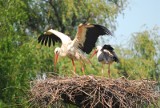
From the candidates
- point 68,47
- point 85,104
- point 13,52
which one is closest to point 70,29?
point 13,52

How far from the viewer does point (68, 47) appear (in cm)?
1130

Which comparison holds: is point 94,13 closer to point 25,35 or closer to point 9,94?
point 25,35

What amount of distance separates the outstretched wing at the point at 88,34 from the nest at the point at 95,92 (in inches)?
61.2

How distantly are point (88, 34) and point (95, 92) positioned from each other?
2452mm

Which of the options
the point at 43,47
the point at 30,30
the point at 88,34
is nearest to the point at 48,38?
the point at 88,34

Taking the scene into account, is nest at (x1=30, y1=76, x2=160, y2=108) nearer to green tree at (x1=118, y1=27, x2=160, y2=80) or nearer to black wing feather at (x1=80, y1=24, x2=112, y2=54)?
black wing feather at (x1=80, y1=24, x2=112, y2=54)

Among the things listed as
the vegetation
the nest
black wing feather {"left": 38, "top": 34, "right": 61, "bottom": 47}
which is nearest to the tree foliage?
the vegetation

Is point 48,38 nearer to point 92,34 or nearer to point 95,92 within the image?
point 92,34

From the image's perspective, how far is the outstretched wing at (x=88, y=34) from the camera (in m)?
10.6

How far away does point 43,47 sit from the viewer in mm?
16031

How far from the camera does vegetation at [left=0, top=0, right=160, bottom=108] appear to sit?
1423 cm

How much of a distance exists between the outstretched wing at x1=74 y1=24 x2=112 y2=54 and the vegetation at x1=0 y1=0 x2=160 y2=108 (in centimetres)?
245

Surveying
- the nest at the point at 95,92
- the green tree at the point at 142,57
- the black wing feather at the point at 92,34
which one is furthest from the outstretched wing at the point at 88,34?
the green tree at the point at 142,57

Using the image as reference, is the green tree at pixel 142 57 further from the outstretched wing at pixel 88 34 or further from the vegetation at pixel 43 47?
the outstretched wing at pixel 88 34
